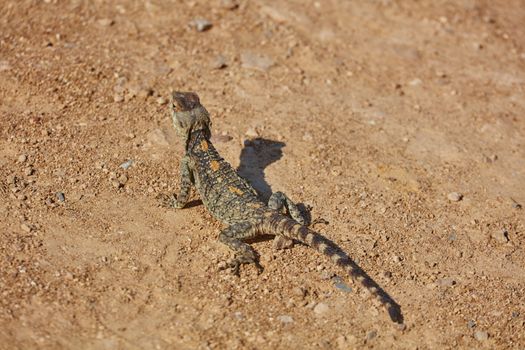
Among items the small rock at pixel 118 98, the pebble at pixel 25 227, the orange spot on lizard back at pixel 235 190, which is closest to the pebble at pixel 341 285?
the orange spot on lizard back at pixel 235 190

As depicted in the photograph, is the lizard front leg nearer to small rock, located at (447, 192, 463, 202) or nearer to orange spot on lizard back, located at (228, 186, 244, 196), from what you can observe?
orange spot on lizard back, located at (228, 186, 244, 196)

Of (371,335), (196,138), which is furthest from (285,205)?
(371,335)

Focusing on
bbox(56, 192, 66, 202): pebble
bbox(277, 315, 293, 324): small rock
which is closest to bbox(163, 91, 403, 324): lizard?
bbox(277, 315, 293, 324): small rock

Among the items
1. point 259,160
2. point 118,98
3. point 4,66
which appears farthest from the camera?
point 4,66

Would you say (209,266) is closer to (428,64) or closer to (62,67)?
(62,67)

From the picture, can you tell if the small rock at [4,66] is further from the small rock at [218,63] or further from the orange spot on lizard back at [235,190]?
the orange spot on lizard back at [235,190]

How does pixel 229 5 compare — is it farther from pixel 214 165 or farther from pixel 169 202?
pixel 169 202
